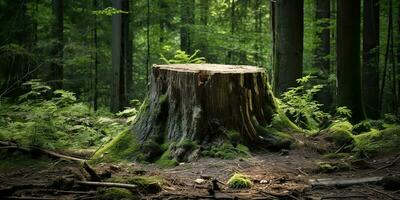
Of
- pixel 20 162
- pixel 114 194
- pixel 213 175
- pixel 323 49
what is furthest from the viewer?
pixel 323 49

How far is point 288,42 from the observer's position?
9.64 m

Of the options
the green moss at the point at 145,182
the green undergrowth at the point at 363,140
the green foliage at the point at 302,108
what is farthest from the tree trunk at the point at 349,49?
the green moss at the point at 145,182

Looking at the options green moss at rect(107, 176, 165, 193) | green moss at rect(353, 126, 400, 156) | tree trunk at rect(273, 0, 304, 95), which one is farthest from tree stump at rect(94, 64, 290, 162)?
tree trunk at rect(273, 0, 304, 95)

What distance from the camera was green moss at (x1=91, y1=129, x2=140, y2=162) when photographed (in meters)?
6.49

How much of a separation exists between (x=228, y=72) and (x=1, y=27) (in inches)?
452

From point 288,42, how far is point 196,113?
4026mm

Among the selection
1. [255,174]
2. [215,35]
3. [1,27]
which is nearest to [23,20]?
[1,27]

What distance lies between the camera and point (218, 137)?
6613mm

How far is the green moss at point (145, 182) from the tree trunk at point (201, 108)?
1.39 meters

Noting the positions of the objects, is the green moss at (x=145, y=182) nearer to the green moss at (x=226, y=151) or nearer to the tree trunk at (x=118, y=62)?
the green moss at (x=226, y=151)

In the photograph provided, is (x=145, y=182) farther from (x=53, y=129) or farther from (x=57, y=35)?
(x=57, y=35)

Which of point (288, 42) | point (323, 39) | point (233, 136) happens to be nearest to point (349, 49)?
point (288, 42)

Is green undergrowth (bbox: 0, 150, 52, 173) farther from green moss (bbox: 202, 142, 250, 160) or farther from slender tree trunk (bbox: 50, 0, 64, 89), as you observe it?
slender tree trunk (bbox: 50, 0, 64, 89)

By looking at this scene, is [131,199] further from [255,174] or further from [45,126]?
[45,126]
